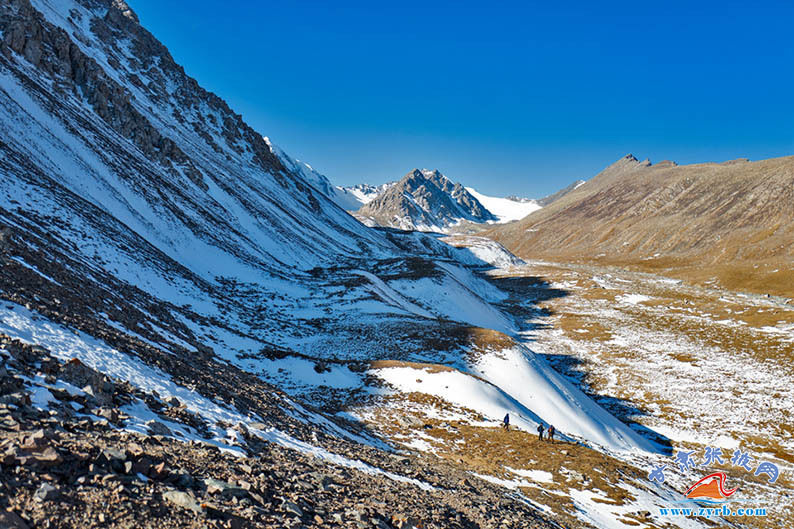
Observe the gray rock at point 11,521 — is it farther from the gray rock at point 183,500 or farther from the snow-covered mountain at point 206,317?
the gray rock at point 183,500

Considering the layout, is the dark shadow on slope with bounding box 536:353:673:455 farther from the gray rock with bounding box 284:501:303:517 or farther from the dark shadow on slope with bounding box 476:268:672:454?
the gray rock with bounding box 284:501:303:517

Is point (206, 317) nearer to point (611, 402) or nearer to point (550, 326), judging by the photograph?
point (611, 402)

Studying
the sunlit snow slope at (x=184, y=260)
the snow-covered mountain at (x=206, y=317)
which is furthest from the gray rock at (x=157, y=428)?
the sunlit snow slope at (x=184, y=260)

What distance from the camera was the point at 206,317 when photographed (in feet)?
123

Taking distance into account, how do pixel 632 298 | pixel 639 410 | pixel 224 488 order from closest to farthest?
pixel 224 488, pixel 639 410, pixel 632 298

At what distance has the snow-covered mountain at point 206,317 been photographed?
11.9 m

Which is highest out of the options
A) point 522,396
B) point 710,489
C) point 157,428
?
point 710,489

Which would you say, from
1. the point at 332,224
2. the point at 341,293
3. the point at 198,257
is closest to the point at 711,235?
the point at 332,224

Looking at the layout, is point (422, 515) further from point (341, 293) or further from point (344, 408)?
point (341, 293)

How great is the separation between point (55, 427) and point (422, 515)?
8.59m

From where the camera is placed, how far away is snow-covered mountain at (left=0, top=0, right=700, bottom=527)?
39.0 feet

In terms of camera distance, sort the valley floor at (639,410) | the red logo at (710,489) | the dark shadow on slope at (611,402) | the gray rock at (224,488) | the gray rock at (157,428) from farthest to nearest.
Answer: the dark shadow on slope at (611,402) < the red logo at (710,489) < the valley floor at (639,410) < the gray rock at (157,428) < the gray rock at (224,488)

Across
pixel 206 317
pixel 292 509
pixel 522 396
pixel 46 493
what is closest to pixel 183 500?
pixel 46 493

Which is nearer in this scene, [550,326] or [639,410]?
[639,410]
